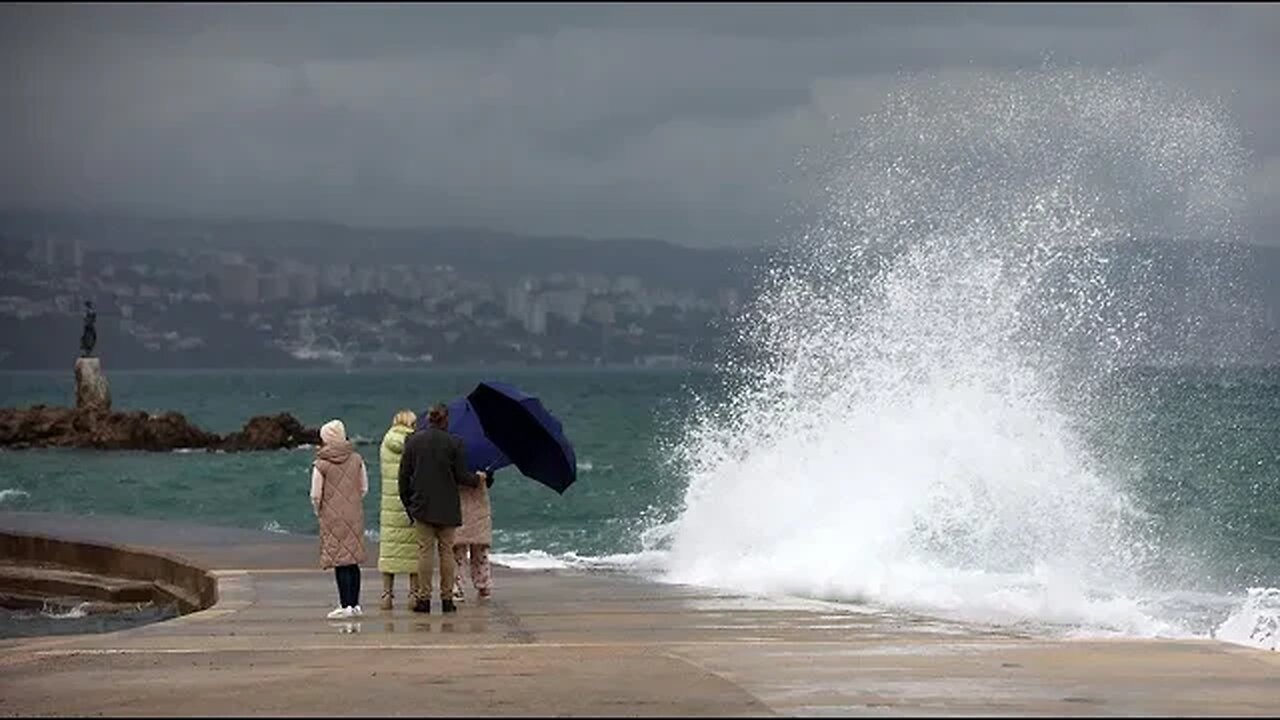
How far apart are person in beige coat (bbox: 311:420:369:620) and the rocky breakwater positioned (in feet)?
224

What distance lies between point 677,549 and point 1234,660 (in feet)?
35.5

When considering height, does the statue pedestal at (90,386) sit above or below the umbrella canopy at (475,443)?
above

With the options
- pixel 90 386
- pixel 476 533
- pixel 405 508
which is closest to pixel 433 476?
pixel 405 508

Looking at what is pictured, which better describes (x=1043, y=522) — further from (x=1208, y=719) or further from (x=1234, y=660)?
(x=1208, y=719)

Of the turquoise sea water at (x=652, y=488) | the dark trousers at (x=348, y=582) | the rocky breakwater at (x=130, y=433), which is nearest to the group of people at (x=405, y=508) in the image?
the dark trousers at (x=348, y=582)

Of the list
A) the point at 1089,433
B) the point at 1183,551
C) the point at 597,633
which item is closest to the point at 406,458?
the point at 597,633

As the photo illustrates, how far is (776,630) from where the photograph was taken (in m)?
16.8

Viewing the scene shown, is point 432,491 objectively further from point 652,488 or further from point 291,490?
point 652,488

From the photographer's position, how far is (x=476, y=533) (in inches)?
740

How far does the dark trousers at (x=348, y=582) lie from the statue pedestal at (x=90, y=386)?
74.1 m

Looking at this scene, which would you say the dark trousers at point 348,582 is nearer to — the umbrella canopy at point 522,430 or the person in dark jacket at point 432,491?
the person in dark jacket at point 432,491

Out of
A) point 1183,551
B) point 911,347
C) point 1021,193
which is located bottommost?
point 1183,551

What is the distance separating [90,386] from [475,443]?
75402mm

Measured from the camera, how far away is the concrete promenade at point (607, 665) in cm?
1260
